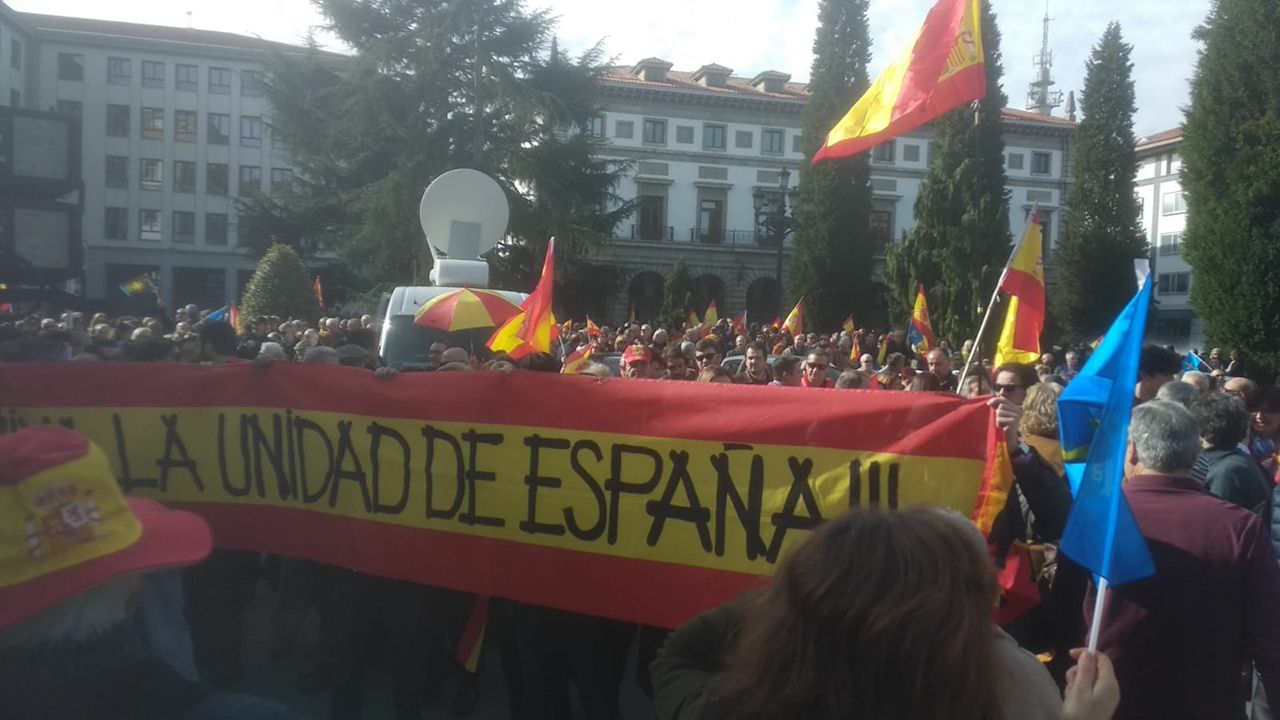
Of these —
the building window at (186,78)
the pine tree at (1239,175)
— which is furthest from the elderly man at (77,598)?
the building window at (186,78)

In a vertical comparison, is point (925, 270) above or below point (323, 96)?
below

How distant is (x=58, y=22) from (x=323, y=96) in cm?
3933

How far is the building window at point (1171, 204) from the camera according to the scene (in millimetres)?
57638

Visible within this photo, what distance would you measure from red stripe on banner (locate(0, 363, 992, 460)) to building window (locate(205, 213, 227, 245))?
2287 inches

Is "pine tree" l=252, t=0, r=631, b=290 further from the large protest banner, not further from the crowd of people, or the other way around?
the large protest banner

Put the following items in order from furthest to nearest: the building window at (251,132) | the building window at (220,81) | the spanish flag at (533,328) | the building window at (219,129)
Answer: the building window at (251,132)
the building window at (219,129)
the building window at (220,81)
the spanish flag at (533,328)

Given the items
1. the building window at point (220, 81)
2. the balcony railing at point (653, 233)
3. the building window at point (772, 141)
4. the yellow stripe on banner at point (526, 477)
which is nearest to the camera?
Answer: the yellow stripe on banner at point (526, 477)

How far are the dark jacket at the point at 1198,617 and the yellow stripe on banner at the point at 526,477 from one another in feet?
2.13

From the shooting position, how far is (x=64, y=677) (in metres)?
1.89

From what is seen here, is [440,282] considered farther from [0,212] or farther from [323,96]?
[323,96]

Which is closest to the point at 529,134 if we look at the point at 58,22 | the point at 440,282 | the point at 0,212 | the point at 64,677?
the point at 440,282

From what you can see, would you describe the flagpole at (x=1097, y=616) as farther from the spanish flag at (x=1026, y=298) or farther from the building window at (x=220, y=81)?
the building window at (x=220, y=81)

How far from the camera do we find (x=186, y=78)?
58000 mm

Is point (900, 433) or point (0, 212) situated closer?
point (900, 433)
